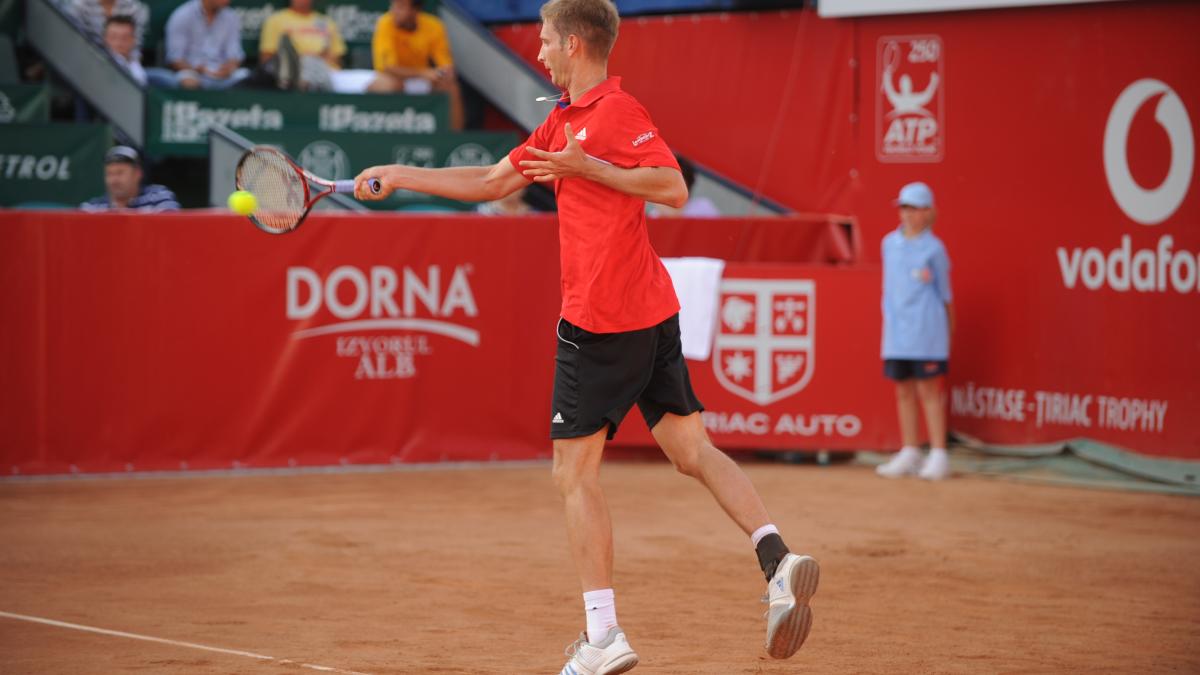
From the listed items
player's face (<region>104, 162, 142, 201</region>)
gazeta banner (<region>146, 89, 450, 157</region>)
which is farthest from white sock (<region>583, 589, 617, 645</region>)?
gazeta banner (<region>146, 89, 450, 157</region>)

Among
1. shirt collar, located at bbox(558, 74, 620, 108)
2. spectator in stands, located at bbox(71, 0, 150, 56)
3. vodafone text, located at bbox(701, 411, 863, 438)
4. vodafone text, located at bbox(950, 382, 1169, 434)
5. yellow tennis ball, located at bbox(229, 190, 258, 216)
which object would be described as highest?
spectator in stands, located at bbox(71, 0, 150, 56)

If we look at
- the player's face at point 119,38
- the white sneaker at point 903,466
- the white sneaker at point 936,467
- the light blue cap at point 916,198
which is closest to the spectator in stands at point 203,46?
the player's face at point 119,38

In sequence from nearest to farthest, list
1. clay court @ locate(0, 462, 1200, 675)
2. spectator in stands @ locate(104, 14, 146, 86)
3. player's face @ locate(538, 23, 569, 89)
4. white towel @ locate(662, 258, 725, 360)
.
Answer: player's face @ locate(538, 23, 569, 89) → clay court @ locate(0, 462, 1200, 675) → white towel @ locate(662, 258, 725, 360) → spectator in stands @ locate(104, 14, 146, 86)

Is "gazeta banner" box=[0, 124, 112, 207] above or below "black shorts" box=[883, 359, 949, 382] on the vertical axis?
above

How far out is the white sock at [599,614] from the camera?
498 centimetres

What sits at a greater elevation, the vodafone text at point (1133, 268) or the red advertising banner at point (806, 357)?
the vodafone text at point (1133, 268)

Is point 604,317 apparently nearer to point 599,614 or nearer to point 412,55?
point 599,614

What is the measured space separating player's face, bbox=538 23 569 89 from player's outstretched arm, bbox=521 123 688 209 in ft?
0.83

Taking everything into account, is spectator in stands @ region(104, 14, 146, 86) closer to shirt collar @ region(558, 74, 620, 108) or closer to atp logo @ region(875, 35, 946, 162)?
atp logo @ region(875, 35, 946, 162)

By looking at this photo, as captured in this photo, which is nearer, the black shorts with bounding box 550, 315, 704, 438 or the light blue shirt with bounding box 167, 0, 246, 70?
the black shorts with bounding box 550, 315, 704, 438

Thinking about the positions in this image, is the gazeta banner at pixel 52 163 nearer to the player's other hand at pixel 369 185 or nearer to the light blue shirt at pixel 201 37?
the light blue shirt at pixel 201 37

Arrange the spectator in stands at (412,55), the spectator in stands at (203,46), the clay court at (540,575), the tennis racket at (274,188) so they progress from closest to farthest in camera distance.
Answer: the clay court at (540,575) → the tennis racket at (274,188) → the spectator in stands at (203,46) → the spectator in stands at (412,55)

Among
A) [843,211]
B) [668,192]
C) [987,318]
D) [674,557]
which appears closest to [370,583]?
[674,557]

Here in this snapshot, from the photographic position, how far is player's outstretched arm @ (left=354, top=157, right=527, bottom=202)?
5238 millimetres
